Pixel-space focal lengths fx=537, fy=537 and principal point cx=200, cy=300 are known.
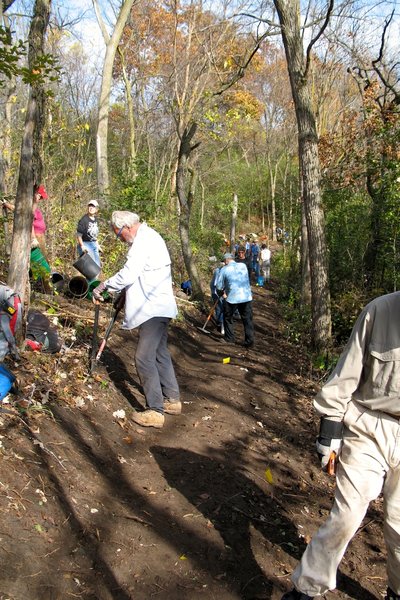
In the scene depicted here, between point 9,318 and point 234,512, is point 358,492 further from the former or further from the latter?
point 9,318

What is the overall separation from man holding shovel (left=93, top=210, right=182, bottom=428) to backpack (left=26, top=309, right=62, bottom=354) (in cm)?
102

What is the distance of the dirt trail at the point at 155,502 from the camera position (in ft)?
10.6

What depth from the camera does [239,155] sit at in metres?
41.9

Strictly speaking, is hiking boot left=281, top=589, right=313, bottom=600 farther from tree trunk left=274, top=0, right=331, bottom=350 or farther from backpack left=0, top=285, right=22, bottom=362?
tree trunk left=274, top=0, right=331, bottom=350

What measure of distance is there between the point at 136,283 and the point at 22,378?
1402mm

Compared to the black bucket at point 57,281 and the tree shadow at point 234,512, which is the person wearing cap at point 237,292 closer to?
the black bucket at point 57,281

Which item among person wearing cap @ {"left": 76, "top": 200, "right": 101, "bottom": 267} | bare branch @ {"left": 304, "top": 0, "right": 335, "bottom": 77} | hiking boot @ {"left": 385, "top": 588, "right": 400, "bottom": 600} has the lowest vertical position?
hiking boot @ {"left": 385, "top": 588, "right": 400, "bottom": 600}

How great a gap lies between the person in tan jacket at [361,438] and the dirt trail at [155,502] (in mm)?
672

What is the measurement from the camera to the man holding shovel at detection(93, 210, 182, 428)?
5.17 metres

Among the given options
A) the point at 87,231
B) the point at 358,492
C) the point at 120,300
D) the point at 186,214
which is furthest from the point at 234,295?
the point at 358,492

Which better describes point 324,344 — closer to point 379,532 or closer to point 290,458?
point 290,458

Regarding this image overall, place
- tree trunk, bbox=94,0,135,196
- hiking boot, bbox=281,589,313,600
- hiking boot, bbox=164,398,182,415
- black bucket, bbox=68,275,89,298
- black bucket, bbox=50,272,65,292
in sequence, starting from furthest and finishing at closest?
tree trunk, bbox=94,0,135,196 → black bucket, bbox=50,272,65,292 → black bucket, bbox=68,275,89,298 → hiking boot, bbox=164,398,182,415 → hiking boot, bbox=281,589,313,600

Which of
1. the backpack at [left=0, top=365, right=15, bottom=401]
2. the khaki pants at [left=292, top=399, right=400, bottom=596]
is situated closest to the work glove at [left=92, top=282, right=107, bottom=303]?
the backpack at [left=0, top=365, right=15, bottom=401]

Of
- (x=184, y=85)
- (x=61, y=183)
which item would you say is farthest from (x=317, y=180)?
(x=184, y=85)
